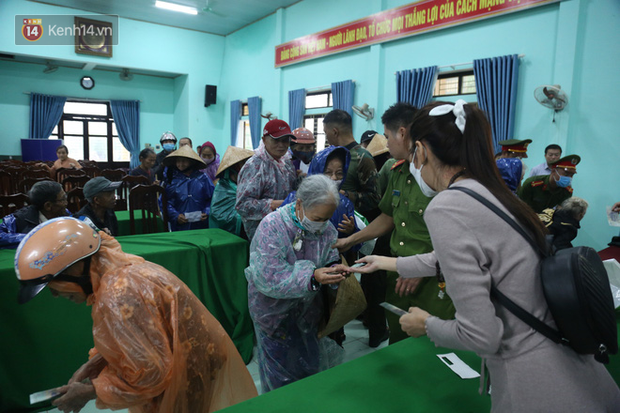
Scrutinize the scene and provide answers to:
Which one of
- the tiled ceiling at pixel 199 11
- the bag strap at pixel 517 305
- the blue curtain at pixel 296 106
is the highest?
the tiled ceiling at pixel 199 11

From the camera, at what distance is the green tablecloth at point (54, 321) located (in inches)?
74.7

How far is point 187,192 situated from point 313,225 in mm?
2126

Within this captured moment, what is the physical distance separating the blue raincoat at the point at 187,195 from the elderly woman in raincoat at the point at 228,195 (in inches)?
16.0

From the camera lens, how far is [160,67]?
10523mm

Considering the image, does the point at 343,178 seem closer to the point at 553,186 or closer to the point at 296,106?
the point at 553,186

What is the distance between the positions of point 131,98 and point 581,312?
13.0 meters

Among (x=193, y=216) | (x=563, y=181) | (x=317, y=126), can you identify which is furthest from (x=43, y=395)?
(x=317, y=126)

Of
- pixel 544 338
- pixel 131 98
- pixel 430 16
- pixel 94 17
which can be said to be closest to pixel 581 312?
pixel 544 338

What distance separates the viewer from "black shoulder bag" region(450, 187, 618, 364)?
0.66 m

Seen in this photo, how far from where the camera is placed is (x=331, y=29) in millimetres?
7457

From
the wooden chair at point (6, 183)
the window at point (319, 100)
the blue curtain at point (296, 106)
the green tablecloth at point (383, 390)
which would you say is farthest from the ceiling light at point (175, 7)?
the green tablecloth at point (383, 390)

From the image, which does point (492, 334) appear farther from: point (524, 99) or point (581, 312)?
point (524, 99)

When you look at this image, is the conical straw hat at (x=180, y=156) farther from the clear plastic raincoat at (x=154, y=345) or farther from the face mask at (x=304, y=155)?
the clear plastic raincoat at (x=154, y=345)

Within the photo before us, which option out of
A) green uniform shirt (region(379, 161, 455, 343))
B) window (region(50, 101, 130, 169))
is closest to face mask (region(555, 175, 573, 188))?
green uniform shirt (region(379, 161, 455, 343))
